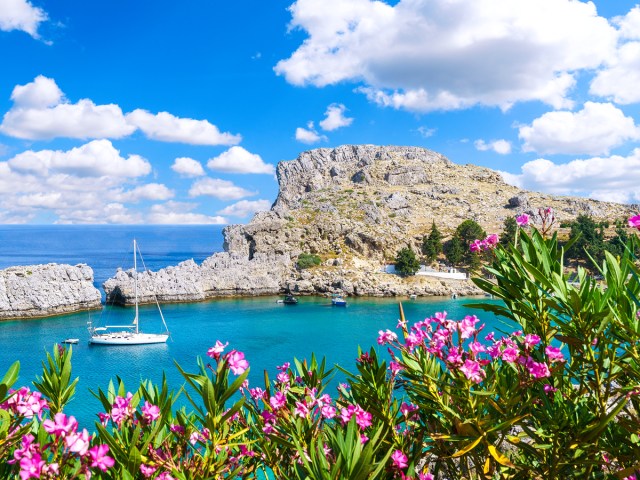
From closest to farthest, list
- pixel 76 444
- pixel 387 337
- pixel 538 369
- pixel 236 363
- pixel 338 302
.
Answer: pixel 76 444 → pixel 236 363 → pixel 538 369 → pixel 387 337 → pixel 338 302

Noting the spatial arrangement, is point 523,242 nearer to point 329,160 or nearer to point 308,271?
point 308,271

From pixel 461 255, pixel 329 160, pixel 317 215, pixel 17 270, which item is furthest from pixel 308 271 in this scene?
pixel 329 160

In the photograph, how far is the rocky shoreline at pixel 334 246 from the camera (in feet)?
148

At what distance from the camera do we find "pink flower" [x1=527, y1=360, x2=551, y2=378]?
3.01m

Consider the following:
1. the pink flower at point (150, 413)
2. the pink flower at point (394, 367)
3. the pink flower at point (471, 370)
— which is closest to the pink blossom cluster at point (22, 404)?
the pink flower at point (150, 413)

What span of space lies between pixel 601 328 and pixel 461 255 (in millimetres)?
61804

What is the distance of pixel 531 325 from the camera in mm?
3498

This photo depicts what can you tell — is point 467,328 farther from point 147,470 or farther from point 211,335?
point 211,335

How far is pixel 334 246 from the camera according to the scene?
66.4 metres

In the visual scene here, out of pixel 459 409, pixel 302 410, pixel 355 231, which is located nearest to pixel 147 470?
pixel 302 410

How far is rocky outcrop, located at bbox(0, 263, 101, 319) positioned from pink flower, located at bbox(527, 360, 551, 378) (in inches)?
1866

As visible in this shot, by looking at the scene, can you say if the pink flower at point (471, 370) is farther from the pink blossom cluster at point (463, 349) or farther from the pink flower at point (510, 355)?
the pink flower at point (510, 355)

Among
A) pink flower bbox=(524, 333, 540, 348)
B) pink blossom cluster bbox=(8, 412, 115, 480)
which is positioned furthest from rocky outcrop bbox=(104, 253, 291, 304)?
pink flower bbox=(524, 333, 540, 348)

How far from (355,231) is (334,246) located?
3.96 m
